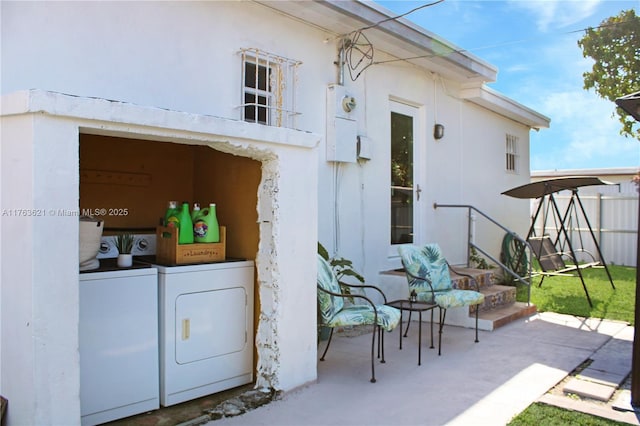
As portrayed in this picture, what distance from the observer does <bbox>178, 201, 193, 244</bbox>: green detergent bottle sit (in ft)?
11.3

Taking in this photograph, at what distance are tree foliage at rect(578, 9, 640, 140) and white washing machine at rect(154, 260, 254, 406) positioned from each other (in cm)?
988

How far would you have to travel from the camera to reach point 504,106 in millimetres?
9219

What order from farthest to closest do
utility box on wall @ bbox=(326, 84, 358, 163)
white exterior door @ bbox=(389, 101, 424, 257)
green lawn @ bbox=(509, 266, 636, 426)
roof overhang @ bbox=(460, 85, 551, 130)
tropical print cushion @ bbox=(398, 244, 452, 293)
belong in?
roof overhang @ bbox=(460, 85, 551, 130), white exterior door @ bbox=(389, 101, 424, 257), utility box on wall @ bbox=(326, 84, 358, 163), tropical print cushion @ bbox=(398, 244, 452, 293), green lawn @ bbox=(509, 266, 636, 426)

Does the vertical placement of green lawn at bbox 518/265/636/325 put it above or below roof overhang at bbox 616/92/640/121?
below

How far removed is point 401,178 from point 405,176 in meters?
0.12

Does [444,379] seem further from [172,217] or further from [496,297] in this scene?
[496,297]

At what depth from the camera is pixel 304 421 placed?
10.2 feet

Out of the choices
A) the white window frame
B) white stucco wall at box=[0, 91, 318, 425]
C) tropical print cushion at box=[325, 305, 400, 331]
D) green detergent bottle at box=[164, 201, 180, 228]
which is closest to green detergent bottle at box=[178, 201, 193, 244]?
green detergent bottle at box=[164, 201, 180, 228]

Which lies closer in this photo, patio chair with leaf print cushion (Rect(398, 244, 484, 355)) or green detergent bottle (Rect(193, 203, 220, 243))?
green detergent bottle (Rect(193, 203, 220, 243))

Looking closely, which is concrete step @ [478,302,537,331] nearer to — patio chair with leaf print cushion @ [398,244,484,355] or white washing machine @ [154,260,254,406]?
patio chair with leaf print cushion @ [398,244,484,355]

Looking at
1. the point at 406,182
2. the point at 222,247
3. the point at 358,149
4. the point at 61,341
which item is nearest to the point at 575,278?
the point at 406,182

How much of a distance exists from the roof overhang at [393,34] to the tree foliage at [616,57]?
13.4 ft

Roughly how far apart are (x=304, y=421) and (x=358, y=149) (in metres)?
3.61

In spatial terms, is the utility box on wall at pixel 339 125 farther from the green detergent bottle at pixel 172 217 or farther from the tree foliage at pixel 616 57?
the tree foliage at pixel 616 57
